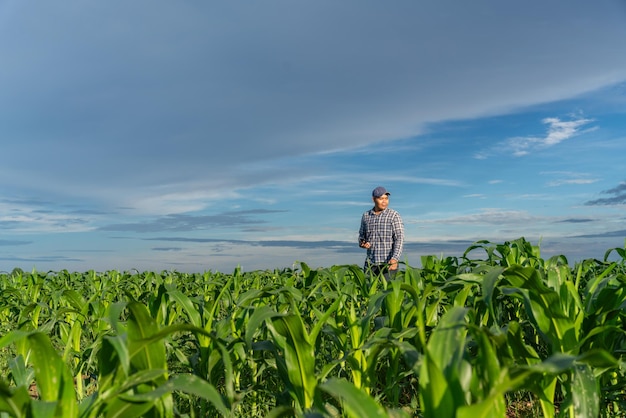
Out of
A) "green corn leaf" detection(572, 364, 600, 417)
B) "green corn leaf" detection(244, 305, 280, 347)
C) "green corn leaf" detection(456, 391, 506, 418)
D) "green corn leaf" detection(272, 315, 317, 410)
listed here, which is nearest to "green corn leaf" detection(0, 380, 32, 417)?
"green corn leaf" detection(244, 305, 280, 347)

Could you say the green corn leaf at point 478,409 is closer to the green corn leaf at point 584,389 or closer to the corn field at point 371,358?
the corn field at point 371,358

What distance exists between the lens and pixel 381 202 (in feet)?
29.1

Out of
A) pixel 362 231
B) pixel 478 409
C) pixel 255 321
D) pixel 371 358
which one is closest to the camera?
pixel 478 409

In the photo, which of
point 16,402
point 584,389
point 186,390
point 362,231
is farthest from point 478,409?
point 362,231

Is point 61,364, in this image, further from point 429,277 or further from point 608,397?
point 429,277

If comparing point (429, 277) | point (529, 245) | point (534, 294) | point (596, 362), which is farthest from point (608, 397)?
point (529, 245)

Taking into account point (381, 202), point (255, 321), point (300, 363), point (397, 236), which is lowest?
point (300, 363)

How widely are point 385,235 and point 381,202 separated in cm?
55

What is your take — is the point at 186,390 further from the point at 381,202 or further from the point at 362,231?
the point at 362,231

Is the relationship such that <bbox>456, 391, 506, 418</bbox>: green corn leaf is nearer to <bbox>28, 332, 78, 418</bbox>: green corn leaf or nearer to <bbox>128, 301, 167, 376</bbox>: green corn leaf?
<bbox>128, 301, 167, 376</bbox>: green corn leaf

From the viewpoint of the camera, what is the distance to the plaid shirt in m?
8.92

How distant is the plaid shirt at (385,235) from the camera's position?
8922 millimetres

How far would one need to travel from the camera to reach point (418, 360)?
2094 millimetres

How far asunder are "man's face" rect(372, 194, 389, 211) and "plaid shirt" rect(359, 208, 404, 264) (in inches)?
4.1
